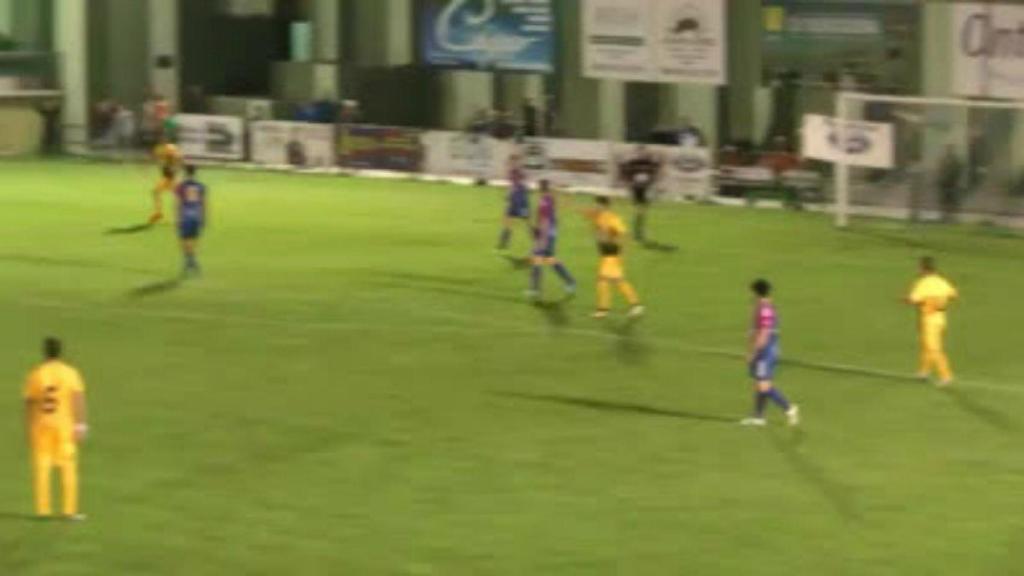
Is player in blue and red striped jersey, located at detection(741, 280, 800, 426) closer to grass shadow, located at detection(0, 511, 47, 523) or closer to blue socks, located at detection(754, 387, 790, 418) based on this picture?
blue socks, located at detection(754, 387, 790, 418)

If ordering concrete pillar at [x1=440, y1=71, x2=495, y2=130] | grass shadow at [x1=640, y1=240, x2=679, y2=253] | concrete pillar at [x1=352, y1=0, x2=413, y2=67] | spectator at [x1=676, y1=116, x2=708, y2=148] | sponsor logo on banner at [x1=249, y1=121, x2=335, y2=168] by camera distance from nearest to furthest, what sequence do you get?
1. grass shadow at [x1=640, y1=240, x2=679, y2=253]
2. spectator at [x1=676, y1=116, x2=708, y2=148]
3. sponsor logo on banner at [x1=249, y1=121, x2=335, y2=168]
4. concrete pillar at [x1=440, y1=71, x2=495, y2=130]
5. concrete pillar at [x1=352, y1=0, x2=413, y2=67]

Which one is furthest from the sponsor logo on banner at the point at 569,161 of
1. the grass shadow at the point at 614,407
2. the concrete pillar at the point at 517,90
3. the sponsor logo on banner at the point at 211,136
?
the grass shadow at the point at 614,407

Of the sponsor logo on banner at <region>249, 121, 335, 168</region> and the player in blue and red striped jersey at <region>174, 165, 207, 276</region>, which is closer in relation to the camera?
the player in blue and red striped jersey at <region>174, 165, 207, 276</region>

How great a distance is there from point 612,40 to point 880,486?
29.5 meters

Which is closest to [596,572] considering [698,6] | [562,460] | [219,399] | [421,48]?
[562,460]

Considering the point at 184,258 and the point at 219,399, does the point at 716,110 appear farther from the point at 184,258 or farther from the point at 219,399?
the point at 219,399

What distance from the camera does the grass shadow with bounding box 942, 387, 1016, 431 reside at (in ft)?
70.8

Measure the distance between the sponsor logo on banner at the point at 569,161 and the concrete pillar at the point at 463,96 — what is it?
6553mm

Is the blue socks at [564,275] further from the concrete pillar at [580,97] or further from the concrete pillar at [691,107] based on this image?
the concrete pillar at [580,97]

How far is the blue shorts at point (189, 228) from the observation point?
1221 inches

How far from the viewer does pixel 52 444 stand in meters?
16.5

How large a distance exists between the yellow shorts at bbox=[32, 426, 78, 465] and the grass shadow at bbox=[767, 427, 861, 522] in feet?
21.6

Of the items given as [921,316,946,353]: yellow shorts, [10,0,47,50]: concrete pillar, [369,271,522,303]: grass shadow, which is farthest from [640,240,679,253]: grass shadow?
[10,0,47,50]: concrete pillar

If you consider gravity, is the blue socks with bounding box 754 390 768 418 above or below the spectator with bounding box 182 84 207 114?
below
